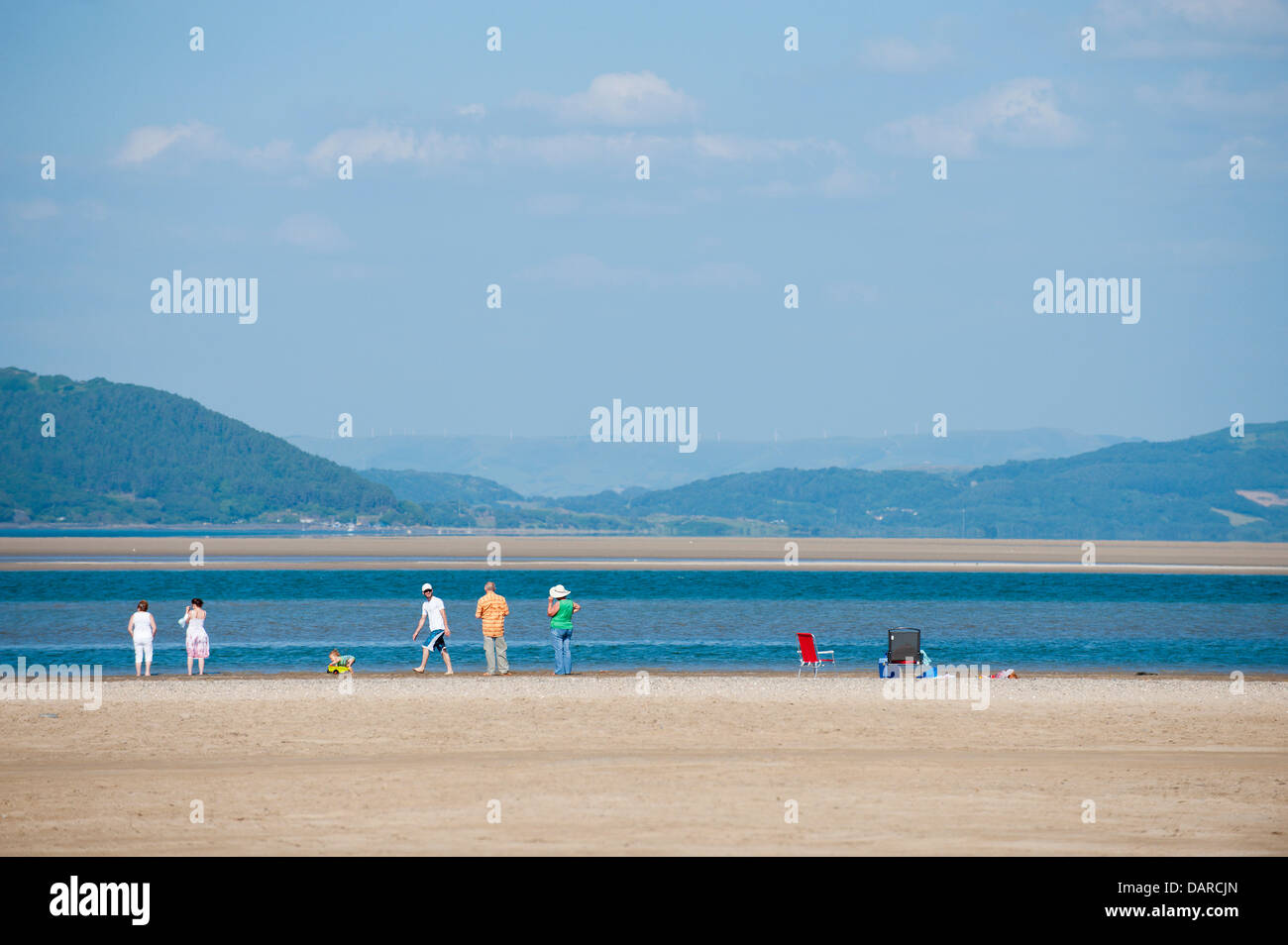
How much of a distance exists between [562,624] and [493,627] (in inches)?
54.3

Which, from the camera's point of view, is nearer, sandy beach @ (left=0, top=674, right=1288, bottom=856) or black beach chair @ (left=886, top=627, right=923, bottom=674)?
→ sandy beach @ (left=0, top=674, right=1288, bottom=856)

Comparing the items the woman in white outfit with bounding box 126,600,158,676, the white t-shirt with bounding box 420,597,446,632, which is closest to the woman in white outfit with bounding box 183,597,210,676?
the woman in white outfit with bounding box 126,600,158,676

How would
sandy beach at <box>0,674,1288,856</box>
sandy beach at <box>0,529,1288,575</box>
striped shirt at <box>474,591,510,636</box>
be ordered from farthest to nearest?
sandy beach at <box>0,529,1288,575</box> < striped shirt at <box>474,591,510,636</box> < sandy beach at <box>0,674,1288,856</box>

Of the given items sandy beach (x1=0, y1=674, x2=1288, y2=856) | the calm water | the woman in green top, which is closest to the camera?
sandy beach (x1=0, y1=674, x2=1288, y2=856)

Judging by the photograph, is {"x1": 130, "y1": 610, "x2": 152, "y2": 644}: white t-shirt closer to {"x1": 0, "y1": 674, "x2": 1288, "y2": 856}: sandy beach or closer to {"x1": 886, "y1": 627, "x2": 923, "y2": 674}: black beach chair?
{"x1": 0, "y1": 674, "x2": 1288, "y2": 856}: sandy beach

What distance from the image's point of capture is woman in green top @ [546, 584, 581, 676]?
24.6m

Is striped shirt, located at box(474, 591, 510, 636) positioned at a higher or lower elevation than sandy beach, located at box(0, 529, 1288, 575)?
higher

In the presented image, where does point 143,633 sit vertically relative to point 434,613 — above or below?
below

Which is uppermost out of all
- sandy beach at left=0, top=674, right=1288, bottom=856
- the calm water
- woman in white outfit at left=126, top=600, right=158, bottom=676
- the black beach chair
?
woman in white outfit at left=126, top=600, right=158, bottom=676

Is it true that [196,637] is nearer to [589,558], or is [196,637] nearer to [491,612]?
[491,612]

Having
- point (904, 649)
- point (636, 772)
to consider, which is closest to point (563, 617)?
point (904, 649)

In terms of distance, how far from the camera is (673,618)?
1773 inches

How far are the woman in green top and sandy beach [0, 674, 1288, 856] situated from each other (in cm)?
142
